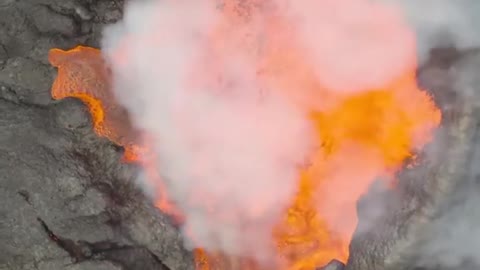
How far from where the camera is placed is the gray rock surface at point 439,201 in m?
3.36

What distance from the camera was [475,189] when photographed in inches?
139

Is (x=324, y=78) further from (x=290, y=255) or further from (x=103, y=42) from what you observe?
(x=103, y=42)

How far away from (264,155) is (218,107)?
13.0 inches

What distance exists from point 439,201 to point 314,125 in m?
0.74

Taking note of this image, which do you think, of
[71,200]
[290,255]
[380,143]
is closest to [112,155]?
[71,200]

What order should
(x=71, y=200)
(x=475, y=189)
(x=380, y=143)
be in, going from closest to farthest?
(x=475, y=189)
(x=380, y=143)
(x=71, y=200)

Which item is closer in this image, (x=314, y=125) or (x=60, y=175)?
(x=314, y=125)

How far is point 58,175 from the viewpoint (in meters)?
4.07

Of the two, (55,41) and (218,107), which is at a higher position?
(55,41)

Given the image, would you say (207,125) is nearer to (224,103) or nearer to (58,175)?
(224,103)

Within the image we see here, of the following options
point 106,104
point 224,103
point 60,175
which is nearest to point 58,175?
point 60,175

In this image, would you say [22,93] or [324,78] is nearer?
[324,78]

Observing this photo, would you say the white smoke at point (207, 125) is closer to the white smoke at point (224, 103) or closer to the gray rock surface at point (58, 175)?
the white smoke at point (224, 103)

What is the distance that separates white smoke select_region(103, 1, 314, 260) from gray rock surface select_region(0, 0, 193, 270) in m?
0.17
